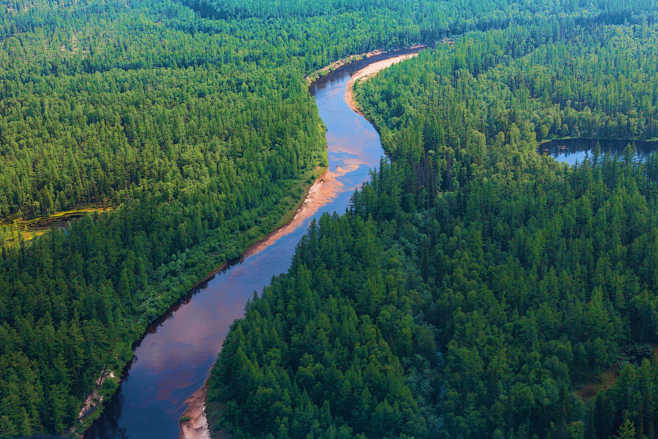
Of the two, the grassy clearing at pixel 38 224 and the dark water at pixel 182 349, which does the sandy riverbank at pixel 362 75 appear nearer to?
the dark water at pixel 182 349

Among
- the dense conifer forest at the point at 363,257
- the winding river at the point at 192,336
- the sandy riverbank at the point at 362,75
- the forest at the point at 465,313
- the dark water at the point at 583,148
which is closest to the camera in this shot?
the forest at the point at 465,313

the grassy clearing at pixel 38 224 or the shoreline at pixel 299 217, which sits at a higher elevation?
the grassy clearing at pixel 38 224

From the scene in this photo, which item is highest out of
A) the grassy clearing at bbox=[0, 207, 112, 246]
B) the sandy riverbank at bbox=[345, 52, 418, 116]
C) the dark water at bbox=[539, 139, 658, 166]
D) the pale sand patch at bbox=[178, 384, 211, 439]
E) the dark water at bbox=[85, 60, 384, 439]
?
the sandy riverbank at bbox=[345, 52, 418, 116]

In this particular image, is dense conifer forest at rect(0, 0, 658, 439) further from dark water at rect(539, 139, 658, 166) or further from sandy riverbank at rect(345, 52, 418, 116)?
sandy riverbank at rect(345, 52, 418, 116)

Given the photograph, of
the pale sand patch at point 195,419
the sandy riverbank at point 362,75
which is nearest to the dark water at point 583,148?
the sandy riverbank at point 362,75

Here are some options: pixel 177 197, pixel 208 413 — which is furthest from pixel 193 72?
pixel 208 413

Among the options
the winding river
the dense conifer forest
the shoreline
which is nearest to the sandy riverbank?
the shoreline
